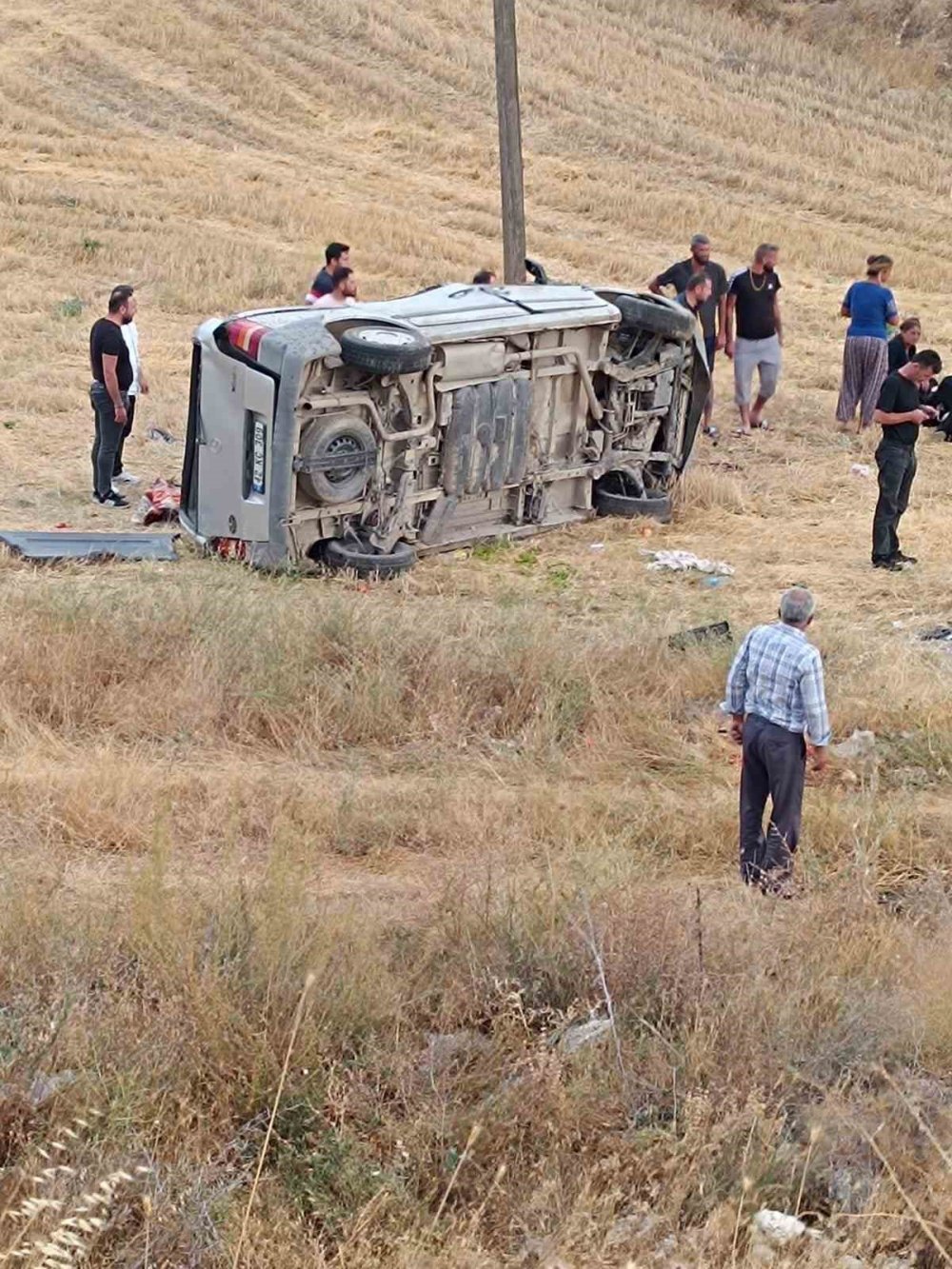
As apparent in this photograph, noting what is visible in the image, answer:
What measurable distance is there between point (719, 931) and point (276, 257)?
18.0 m

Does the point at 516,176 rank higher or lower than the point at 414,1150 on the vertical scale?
higher

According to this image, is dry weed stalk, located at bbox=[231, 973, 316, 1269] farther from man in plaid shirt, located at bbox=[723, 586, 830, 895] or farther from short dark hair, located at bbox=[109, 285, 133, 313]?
short dark hair, located at bbox=[109, 285, 133, 313]

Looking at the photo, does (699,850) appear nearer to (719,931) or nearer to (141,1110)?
(719,931)

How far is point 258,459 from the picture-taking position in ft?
33.1

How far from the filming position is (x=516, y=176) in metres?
15.2

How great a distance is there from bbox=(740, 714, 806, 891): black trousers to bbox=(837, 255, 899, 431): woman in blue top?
9.26 metres

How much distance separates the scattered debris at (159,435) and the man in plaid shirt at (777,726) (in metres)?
8.63

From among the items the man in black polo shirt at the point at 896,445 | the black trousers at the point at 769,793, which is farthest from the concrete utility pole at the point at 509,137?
the black trousers at the point at 769,793

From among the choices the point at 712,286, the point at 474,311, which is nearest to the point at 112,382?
the point at 474,311

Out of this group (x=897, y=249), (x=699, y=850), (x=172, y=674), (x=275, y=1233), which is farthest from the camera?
(x=897, y=249)

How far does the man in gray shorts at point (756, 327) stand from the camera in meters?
14.4

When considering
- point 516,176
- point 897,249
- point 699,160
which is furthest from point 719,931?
point 699,160

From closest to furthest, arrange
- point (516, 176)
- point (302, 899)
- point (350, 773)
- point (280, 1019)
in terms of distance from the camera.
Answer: point (280, 1019)
point (302, 899)
point (350, 773)
point (516, 176)

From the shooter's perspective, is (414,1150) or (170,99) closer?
(414,1150)
